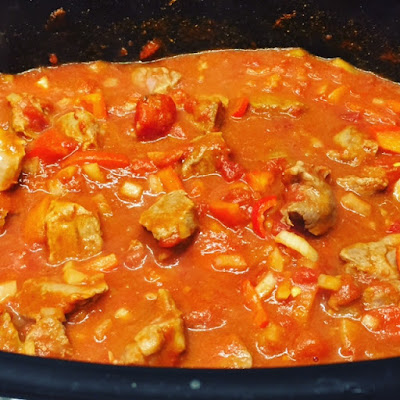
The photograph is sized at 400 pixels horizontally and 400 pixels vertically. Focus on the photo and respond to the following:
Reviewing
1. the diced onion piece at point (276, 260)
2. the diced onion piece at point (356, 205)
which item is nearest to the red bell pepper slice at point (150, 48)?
the diced onion piece at point (356, 205)

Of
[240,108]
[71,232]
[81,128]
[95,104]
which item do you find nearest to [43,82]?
[95,104]

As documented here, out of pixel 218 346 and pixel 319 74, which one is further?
pixel 319 74

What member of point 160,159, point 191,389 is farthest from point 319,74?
point 191,389

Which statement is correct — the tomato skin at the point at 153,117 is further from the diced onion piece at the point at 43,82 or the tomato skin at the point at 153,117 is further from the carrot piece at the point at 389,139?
the carrot piece at the point at 389,139

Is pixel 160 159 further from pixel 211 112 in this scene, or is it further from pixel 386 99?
pixel 386 99

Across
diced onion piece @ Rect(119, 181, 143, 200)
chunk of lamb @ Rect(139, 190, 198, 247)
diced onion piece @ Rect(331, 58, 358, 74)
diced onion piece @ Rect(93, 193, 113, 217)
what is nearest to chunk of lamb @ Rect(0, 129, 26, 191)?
diced onion piece @ Rect(93, 193, 113, 217)

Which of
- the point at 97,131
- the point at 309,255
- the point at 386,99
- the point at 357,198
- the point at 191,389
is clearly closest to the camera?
the point at 191,389
